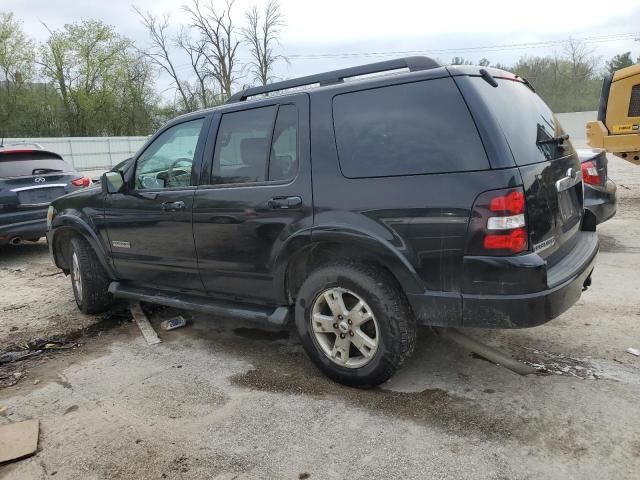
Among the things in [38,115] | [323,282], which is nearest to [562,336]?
[323,282]

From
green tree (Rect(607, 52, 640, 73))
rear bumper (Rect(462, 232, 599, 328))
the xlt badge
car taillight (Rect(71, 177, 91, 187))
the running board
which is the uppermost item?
green tree (Rect(607, 52, 640, 73))

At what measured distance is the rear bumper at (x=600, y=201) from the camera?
5.63 meters

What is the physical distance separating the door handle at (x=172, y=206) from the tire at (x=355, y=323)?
123 cm

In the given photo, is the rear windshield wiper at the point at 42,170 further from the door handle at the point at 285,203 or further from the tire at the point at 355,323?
the tire at the point at 355,323

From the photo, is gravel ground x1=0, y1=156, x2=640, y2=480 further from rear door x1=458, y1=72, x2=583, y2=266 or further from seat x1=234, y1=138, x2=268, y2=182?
seat x1=234, y1=138, x2=268, y2=182

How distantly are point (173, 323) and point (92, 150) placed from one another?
27.3 m

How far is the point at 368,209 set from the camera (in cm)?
295

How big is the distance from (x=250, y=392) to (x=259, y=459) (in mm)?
738

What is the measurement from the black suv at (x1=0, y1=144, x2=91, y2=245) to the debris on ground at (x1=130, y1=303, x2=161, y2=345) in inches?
133

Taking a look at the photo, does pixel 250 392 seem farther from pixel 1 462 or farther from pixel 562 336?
pixel 562 336

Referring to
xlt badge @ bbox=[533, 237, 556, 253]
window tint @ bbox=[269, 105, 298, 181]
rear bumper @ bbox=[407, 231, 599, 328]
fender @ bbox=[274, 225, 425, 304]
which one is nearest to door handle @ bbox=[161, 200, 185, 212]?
window tint @ bbox=[269, 105, 298, 181]

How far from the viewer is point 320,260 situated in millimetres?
3365

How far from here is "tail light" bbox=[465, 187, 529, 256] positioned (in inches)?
102

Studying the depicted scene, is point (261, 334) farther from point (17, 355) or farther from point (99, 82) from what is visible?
point (99, 82)
